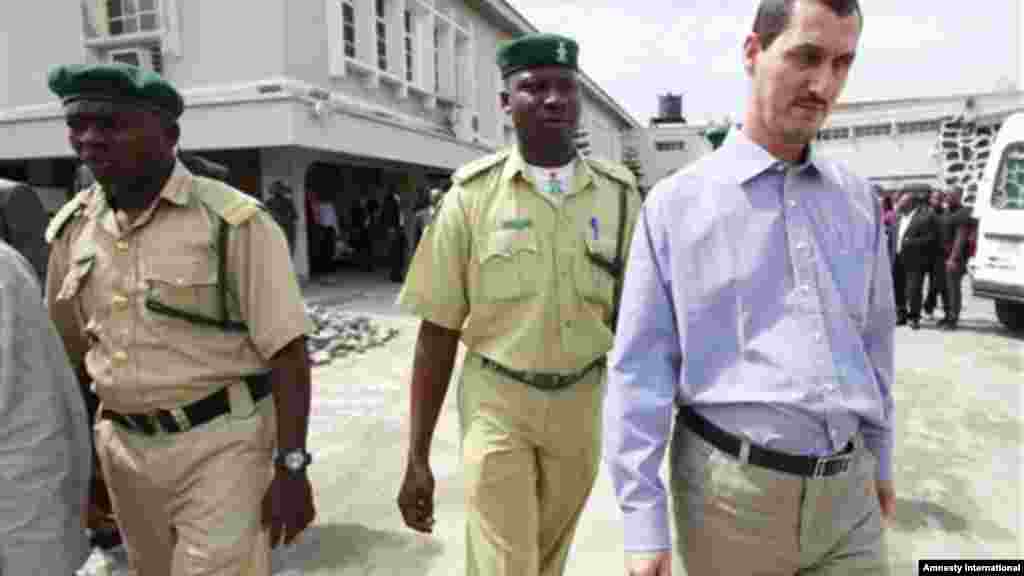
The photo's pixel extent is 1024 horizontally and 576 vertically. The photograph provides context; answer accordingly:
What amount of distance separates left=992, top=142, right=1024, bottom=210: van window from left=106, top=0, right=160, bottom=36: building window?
39.2ft

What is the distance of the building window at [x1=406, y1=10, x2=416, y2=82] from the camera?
1535 centimetres

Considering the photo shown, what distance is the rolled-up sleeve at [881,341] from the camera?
1.66m

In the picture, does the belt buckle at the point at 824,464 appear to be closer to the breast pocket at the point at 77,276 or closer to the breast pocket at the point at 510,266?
the breast pocket at the point at 510,266

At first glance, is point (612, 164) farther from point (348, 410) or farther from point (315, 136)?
point (315, 136)

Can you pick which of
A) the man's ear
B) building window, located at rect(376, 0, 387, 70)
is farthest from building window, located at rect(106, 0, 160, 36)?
the man's ear

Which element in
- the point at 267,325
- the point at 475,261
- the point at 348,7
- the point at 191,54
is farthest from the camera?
the point at 348,7

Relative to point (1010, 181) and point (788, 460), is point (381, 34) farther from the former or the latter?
point (788, 460)

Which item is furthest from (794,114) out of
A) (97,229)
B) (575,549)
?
(575,549)

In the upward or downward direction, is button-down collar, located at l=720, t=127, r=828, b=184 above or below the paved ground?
above

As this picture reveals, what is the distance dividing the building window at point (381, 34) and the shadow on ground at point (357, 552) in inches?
480

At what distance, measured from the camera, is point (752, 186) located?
1.59m

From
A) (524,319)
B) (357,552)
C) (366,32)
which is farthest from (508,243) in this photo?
(366,32)

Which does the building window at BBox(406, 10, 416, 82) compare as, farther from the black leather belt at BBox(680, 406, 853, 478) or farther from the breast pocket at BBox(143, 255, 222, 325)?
the black leather belt at BBox(680, 406, 853, 478)

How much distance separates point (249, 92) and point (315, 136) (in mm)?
1323
